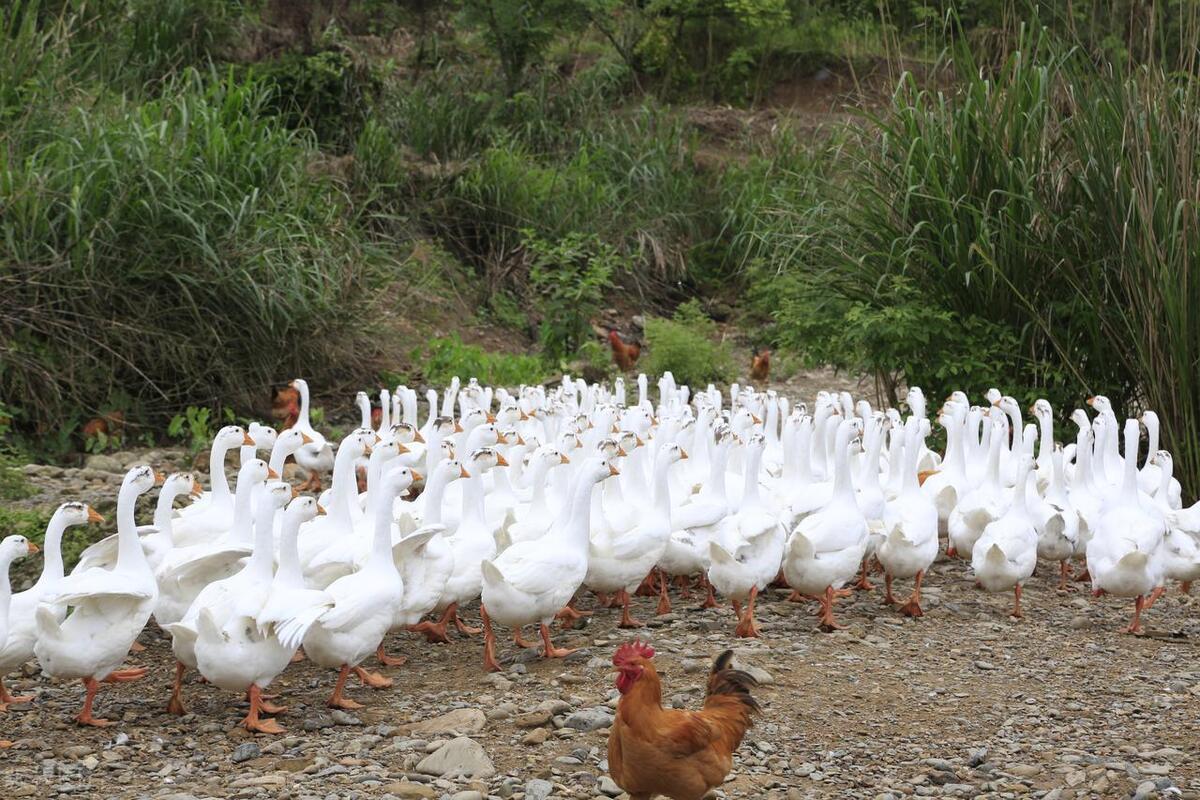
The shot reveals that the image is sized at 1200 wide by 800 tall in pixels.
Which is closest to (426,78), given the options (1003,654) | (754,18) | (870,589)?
(754,18)

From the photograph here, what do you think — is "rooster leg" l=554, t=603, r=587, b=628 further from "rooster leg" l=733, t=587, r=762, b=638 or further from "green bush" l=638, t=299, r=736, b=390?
"green bush" l=638, t=299, r=736, b=390

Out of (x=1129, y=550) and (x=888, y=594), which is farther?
(x=888, y=594)

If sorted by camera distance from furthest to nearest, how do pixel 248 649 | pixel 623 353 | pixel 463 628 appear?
pixel 623 353, pixel 463 628, pixel 248 649

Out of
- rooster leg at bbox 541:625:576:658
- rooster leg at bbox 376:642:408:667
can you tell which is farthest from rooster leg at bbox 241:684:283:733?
rooster leg at bbox 541:625:576:658

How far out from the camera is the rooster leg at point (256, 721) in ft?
18.2

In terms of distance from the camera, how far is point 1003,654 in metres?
6.77

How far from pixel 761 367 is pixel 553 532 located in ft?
26.0

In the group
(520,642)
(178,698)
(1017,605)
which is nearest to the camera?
(178,698)

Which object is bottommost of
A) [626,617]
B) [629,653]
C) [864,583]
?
[864,583]

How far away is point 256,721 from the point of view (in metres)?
5.58

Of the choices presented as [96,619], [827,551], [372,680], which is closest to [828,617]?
[827,551]

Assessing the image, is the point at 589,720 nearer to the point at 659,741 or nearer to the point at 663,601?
the point at 659,741

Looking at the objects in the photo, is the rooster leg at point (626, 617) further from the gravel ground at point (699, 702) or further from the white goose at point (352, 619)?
the white goose at point (352, 619)

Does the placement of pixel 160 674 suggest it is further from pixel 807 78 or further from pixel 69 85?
pixel 807 78
